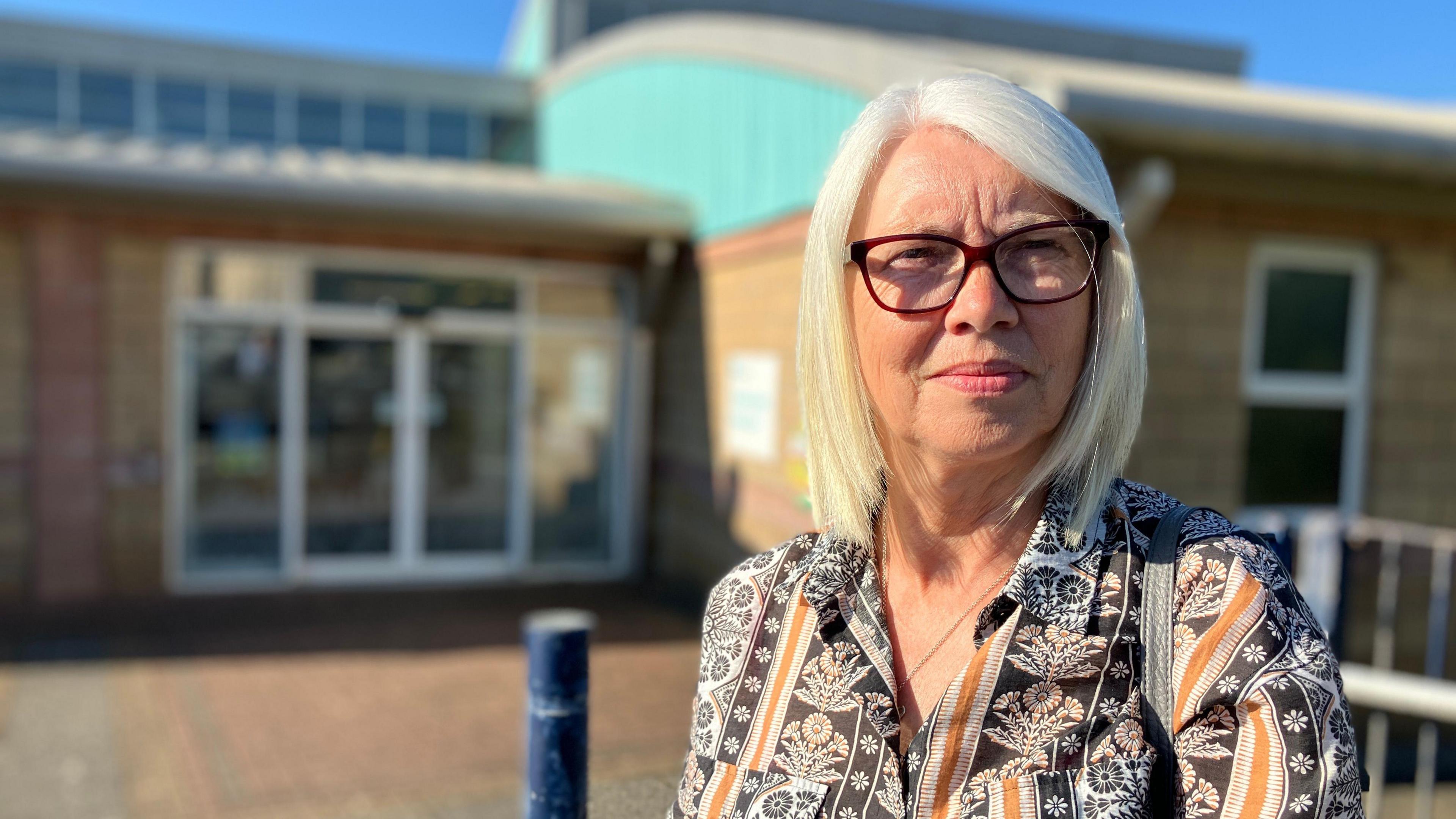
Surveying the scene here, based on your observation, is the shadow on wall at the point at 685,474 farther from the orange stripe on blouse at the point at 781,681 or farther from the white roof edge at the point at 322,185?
the orange stripe on blouse at the point at 781,681

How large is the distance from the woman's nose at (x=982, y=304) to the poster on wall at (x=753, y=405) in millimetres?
5806

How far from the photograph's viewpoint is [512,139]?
52.9 feet

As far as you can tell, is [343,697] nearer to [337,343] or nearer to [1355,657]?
[337,343]

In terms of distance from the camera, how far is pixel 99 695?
578cm

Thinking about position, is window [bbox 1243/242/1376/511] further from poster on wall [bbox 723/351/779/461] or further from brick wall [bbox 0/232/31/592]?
brick wall [bbox 0/232/31/592]

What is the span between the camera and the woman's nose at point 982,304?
3.69 feet

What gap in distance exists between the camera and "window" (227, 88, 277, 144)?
50.9 feet

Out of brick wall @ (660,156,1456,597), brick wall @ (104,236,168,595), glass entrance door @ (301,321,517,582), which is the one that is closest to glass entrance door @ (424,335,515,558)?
glass entrance door @ (301,321,517,582)

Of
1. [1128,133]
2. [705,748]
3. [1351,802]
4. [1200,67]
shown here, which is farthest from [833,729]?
[1200,67]

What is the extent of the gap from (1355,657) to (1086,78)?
3.41m

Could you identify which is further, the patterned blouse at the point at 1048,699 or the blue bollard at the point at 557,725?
the blue bollard at the point at 557,725

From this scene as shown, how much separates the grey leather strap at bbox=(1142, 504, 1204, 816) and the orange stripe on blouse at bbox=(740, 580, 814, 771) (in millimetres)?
395

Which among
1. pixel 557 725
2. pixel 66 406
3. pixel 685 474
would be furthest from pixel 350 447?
pixel 557 725

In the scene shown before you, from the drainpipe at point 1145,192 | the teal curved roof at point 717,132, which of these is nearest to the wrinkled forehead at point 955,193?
the drainpipe at point 1145,192
